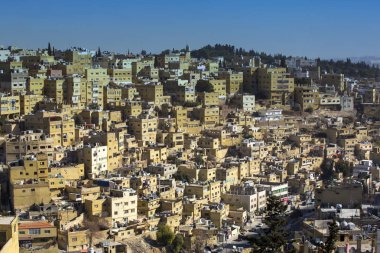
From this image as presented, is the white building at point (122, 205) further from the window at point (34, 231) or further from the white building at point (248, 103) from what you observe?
the white building at point (248, 103)

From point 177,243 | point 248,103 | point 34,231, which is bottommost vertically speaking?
point 177,243

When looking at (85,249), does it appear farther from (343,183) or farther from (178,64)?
(178,64)

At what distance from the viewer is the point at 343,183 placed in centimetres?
2234

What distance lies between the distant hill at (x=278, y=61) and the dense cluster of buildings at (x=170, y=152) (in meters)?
15.4

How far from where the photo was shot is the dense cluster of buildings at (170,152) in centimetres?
1919

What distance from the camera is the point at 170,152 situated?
26.1 meters

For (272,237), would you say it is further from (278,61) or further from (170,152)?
(278,61)

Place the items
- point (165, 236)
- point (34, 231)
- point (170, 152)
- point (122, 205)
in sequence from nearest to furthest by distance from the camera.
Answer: point (34, 231) → point (165, 236) → point (122, 205) → point (170, 152)

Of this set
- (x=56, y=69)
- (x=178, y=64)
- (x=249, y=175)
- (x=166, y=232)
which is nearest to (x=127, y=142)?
(x=249, y=175)

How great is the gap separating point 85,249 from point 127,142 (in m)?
7.86

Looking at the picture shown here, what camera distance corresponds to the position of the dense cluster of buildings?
63.0 ft

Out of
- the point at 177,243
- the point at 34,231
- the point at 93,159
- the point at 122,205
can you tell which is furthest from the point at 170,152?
the point at 34,231

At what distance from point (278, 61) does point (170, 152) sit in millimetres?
35810

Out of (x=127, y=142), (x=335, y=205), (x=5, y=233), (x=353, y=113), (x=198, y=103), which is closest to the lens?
(x=5, y=233)
